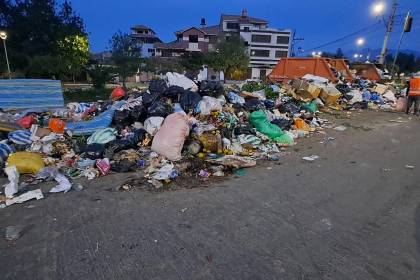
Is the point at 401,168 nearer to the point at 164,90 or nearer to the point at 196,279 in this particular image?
the point at 196,279

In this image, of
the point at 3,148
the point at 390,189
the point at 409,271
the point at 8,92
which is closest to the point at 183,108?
the point at 3,148

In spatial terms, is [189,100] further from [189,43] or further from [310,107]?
[189,43]

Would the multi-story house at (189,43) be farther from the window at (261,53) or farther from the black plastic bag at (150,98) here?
the black plastic bag at (150,98)

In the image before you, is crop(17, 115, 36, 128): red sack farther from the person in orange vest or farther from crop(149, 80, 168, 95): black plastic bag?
the person in orange vest

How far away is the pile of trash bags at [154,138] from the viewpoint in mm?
3719

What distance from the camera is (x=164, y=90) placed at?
580 cm

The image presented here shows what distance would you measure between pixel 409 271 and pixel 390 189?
165 centimetres

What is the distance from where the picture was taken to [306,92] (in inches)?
347

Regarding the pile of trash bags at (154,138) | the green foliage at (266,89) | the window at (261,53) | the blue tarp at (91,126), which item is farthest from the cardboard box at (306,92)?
the window at (261,53)

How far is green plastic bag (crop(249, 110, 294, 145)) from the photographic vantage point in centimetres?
540

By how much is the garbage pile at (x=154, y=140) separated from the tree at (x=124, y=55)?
14027 mm

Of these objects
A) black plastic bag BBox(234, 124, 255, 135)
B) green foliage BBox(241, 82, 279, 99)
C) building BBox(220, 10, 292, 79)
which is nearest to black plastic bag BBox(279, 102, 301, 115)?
green foliage BBox(241, 82, 279, 99)

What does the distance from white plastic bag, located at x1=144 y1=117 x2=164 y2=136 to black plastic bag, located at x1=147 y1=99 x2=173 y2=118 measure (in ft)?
0.70

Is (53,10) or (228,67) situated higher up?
(53,10)
